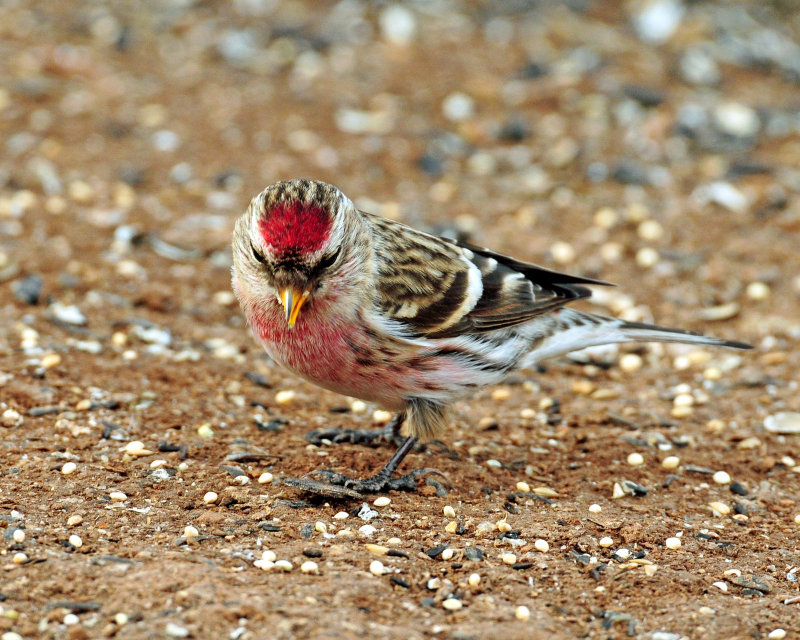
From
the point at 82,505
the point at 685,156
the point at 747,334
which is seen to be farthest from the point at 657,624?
the point at 685,156

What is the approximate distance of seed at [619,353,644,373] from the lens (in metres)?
5.79

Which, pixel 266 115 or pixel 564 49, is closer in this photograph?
pixel 266 115

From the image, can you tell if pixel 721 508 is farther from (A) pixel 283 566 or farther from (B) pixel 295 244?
(B) pixel 295 244

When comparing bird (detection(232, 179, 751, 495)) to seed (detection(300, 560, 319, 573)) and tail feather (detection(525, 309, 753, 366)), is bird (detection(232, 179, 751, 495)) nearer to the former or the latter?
tail feather (detection(525, 309, 753, 366))

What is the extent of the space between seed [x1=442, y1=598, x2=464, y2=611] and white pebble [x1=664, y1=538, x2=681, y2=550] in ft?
3.14

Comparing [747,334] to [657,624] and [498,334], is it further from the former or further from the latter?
[657,624]

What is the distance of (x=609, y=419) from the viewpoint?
16.7 ft

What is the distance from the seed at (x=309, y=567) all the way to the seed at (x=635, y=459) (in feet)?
5.73

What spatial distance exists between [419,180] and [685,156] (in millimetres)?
2064

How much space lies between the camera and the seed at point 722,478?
449 centimetres

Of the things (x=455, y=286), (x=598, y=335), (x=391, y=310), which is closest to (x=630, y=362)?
(x=598, y=335)

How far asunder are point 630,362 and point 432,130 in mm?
2981

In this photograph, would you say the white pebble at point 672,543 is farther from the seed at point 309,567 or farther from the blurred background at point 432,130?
the blurred background at point 432,130

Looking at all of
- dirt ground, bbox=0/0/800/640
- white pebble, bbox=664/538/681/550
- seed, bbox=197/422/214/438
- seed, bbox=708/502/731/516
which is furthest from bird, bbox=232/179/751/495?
white pebble, bbox=664/538/681/550
